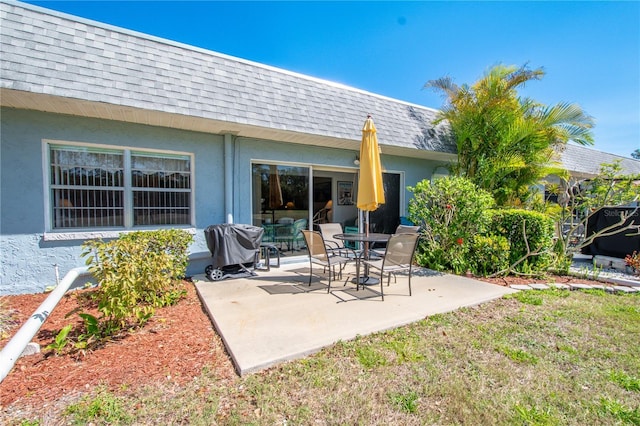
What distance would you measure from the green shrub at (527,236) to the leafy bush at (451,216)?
50 centimetres

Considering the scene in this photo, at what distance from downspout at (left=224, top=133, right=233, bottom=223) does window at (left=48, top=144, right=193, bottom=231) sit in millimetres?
727

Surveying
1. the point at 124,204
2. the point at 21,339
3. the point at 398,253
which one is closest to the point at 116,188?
the point at 124,204

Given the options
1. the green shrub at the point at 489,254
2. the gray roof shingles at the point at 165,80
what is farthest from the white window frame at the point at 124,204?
the green shrub at the point at 489,254

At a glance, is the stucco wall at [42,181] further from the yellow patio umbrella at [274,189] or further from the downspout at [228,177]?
the yellow patio umbrella at [274,189]

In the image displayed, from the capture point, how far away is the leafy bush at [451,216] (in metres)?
6.13

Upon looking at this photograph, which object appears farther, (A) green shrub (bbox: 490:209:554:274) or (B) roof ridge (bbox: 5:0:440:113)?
(A) green shrub (bbox: 490:209:554:274)

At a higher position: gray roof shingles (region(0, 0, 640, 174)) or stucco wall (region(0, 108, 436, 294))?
gray roof shingles (region(0, 0, 640, 174))

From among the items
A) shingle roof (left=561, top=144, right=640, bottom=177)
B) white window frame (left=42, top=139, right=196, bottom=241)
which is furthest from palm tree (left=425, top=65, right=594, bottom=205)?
white window frame (left=42, top=139, right=196, bottom=241)

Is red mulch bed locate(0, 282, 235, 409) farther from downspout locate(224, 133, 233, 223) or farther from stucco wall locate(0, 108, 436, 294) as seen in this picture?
downspout locate(224, 133, 233, 223)

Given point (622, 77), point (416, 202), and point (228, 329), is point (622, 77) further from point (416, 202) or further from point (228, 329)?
point (228, 329)

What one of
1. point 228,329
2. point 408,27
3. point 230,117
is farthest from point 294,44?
point 228,329

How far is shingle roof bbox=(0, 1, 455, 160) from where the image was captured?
4.32 meters

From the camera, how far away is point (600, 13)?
7.12 metres

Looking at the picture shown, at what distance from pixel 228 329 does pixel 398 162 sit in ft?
22.9
